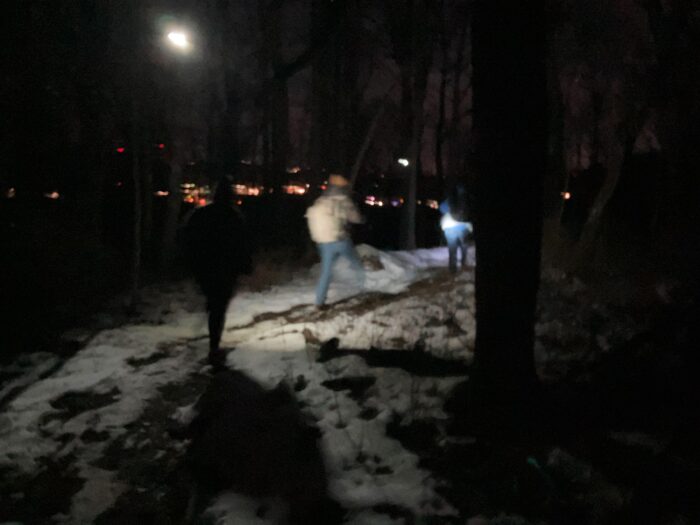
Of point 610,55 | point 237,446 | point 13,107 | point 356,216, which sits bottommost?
point 237,446

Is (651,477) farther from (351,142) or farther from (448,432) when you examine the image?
(351,142)

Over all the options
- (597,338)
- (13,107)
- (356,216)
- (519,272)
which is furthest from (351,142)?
(519,272)

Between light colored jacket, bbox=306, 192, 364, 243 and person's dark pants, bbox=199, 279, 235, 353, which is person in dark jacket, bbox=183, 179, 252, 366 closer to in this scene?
person's dark pants, bbox=199, 279, 235, 353

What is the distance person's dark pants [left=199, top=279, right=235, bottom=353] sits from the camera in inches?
264

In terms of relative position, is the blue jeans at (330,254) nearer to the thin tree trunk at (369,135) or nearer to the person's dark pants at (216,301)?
the person's dark pants at (216,301)

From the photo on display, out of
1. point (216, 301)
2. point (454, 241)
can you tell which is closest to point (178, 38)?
point (216, 301)

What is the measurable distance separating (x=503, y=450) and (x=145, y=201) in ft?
42.5

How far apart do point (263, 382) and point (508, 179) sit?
3018mm

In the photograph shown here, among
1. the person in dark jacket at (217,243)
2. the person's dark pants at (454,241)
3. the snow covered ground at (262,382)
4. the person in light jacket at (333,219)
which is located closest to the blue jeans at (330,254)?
the person in light jacket at (333,219)

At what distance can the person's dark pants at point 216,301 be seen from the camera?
6.71m

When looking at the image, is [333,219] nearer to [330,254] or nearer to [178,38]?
[330,254]

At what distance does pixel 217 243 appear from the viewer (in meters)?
6.64

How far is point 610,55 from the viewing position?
13500 mm

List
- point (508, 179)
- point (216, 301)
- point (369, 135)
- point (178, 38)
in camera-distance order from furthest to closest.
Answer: point (369, 135) → point (178, 38) → point (216, 301) → point (508, 179)
